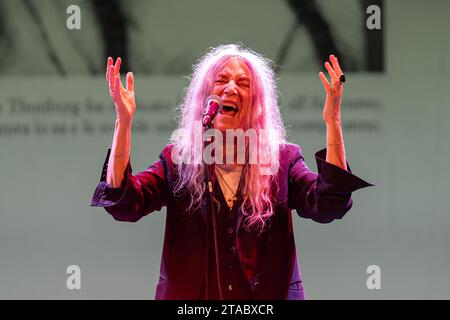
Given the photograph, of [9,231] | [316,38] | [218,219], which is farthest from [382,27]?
[9,231]

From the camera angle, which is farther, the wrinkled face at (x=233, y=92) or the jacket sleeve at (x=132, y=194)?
the wrinkled face at (x=233, y=92)

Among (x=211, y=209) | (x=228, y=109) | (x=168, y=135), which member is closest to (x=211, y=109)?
(x=228, y=109)

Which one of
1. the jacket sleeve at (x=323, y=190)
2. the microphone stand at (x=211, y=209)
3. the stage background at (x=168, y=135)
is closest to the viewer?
the jacket sleeve at (x=323, y=190)

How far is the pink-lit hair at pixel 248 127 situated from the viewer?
2506 mm

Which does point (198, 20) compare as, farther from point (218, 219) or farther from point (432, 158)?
point (218, 219)

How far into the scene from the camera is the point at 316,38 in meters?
4.23

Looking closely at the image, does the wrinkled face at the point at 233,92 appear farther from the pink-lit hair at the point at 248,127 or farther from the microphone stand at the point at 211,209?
the microphone stand at the point at 211,209

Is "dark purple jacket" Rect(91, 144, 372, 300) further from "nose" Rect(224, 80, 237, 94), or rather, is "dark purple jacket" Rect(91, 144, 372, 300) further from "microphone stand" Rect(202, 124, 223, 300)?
"nose" Rect(224, 80, 237, 94)

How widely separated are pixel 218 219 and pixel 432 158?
2.23 meters

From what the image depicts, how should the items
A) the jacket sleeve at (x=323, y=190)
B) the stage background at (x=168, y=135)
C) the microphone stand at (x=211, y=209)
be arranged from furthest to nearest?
the stage background at (x=168, y=135), the microphone stand at (x=211, y=209), the jacket sleeve at (x=323, y=190)

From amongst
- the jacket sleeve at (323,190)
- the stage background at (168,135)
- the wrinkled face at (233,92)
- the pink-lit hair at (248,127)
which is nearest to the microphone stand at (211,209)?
the pink-lit hair at (248,127)

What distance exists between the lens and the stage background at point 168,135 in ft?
13.8

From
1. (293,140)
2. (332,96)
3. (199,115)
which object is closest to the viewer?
(332,96)

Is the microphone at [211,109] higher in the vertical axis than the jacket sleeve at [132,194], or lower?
higher
